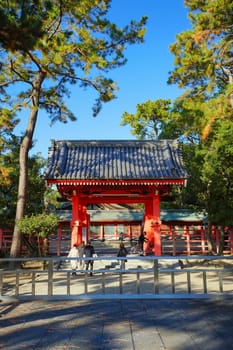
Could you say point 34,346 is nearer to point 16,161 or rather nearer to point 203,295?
point 203,295

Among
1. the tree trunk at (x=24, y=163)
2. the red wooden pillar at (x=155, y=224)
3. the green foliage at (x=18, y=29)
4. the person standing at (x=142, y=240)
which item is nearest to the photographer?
the green foliage at (x=18, y=29)

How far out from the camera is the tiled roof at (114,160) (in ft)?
46.7

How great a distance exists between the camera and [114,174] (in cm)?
1440

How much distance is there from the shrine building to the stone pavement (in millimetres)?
6970

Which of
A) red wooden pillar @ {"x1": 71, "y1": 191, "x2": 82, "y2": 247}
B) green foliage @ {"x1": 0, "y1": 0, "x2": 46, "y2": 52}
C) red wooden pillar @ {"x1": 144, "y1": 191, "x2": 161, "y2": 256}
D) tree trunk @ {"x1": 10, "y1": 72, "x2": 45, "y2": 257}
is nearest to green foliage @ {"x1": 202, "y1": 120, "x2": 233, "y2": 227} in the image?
red wooden pillar @ {"x1": 144, "y1": 191, "x2": 161, "y2": 256}

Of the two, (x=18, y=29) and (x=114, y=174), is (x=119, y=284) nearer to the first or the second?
(x=114, y=174)

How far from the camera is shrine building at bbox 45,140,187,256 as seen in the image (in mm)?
14078

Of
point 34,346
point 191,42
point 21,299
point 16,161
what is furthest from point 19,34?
point 16,161

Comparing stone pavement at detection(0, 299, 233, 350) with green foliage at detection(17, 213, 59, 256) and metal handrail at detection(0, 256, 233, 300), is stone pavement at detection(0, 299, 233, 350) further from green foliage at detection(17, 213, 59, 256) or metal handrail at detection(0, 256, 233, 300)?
green foliage at detection(17, 213, 59, 256)

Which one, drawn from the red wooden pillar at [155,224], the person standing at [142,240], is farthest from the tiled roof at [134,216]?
the red wooden pillar at [155,224]

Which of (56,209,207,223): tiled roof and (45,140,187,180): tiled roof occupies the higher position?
(45,140,187,180): tiled roof

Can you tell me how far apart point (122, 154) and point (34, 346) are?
1271cm

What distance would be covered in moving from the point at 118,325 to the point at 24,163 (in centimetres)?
1146

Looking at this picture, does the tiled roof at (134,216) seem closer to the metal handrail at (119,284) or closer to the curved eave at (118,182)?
the curved eave at (118,182)
